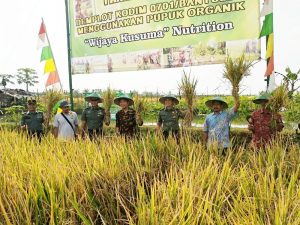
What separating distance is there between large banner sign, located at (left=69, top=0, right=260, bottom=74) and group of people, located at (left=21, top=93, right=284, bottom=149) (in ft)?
6.62

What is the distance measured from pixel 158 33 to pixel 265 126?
3647 mm

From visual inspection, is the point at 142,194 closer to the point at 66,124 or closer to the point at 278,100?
the point at 278,100

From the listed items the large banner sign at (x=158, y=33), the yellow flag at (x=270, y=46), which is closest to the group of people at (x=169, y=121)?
the yellow flag at (x=270, y=46)

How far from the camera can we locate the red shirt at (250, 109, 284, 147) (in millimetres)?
4539

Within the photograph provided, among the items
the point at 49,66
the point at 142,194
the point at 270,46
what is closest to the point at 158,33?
the point at 270,46

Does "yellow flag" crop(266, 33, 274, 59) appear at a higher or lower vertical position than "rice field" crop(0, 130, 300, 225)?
higher

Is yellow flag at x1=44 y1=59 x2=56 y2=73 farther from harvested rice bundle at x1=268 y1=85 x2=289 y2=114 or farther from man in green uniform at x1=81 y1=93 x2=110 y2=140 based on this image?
harvested rice bundle at x1=268 y1=85 x2=289 y2=114

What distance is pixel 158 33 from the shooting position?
7613mm

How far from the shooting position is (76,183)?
2783mm

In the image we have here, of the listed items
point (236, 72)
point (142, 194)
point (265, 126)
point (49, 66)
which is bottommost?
point (142, 194)

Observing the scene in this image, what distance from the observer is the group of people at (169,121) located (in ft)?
14.9

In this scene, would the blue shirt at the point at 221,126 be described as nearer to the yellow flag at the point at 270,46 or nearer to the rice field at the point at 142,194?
the rice field at the point at 142,194

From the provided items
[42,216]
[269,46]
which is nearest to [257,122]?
[269,46]

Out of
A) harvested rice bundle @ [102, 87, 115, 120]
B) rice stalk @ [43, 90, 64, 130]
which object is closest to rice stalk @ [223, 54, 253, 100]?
harvested rice bundle @ [102, 87, 115, 120]
